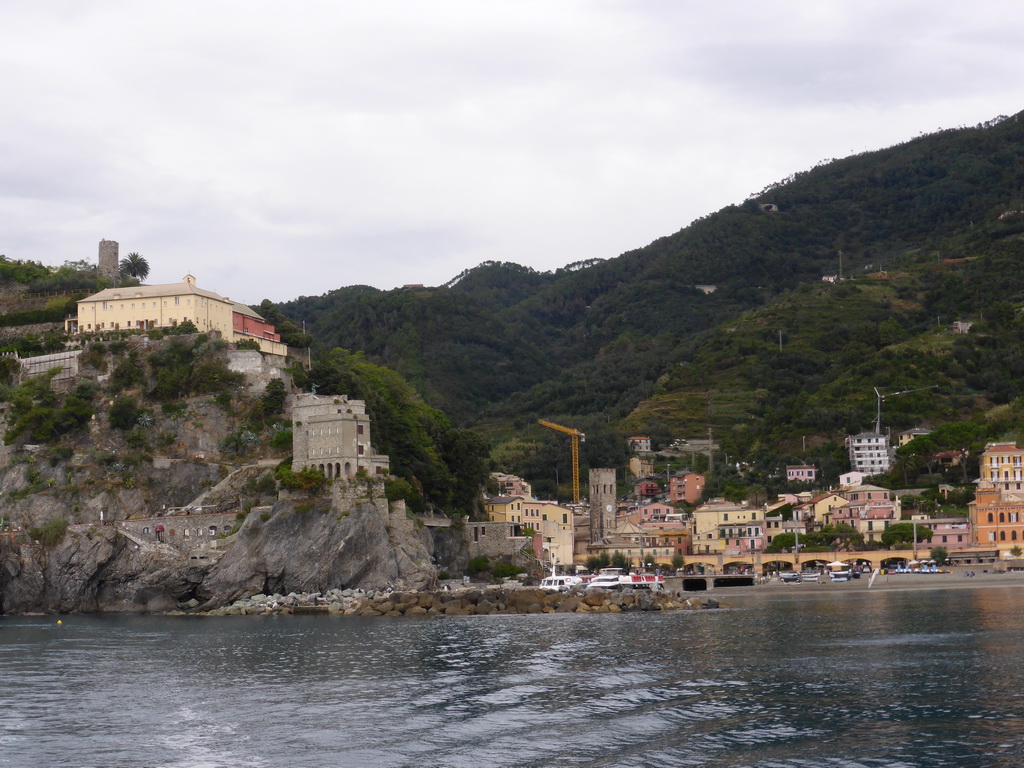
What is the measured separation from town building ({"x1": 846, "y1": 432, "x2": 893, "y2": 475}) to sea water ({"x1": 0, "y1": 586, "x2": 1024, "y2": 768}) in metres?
51.9

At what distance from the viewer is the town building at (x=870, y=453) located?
359ft

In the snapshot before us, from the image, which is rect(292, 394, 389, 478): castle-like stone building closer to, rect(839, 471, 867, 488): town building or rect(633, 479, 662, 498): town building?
rect(839, 471, 867, 488): town building

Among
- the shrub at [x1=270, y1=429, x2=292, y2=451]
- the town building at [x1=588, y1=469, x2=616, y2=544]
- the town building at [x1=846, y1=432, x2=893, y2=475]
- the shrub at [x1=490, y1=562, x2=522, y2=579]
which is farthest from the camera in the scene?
the town building at [x1=588, y1=469, x2=616, y2=544]

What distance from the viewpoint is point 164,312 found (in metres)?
93.4

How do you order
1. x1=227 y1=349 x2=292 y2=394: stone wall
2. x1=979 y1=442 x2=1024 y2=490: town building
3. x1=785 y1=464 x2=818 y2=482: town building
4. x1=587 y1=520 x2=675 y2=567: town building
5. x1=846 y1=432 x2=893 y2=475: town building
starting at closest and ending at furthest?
1. x1=227 y1=349 x2=292 y2=394: stone wall
2. x1=979 y1=442 x2=1024 y2=490: town building
3. x1=587 y1=520 x2=675 y2=567: town building
4. x1=846 y1=432 x2=893 y2=475: town building
5. x1=785 y1=464 x2=818 y2=482: town building

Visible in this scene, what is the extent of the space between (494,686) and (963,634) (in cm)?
2047

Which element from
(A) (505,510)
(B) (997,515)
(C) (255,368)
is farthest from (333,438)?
(B) (997,515)

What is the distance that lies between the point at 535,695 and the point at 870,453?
8127cm

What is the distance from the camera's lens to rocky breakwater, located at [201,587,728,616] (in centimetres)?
7012

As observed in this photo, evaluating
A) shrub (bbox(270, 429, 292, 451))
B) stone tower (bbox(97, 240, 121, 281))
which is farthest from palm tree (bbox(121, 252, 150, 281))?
shrub (bbox(270, 429, 292, 451))

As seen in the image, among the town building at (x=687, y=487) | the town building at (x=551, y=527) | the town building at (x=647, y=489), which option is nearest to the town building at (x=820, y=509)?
the town building at (x=687, y=487)

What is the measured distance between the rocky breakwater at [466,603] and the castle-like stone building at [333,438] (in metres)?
8.82

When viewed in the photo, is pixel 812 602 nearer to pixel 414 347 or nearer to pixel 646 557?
pixel 646 557

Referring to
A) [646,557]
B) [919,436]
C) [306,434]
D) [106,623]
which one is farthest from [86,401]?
[919,436]
